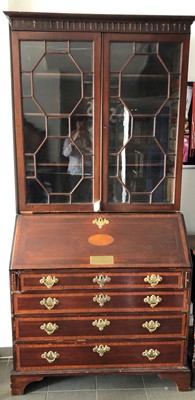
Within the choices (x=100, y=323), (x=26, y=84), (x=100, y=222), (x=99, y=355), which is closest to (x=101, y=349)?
(x=99, y=355)

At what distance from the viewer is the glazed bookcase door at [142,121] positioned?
1.74 metres

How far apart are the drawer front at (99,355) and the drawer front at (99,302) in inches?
7.6

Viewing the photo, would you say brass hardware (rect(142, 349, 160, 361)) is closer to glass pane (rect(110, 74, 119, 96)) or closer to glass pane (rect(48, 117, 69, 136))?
glass pane (rect(48, 117, 69, 136))

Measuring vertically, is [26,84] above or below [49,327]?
above

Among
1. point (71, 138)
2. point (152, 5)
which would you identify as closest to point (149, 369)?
point (71, 138)

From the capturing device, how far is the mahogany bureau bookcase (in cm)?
172

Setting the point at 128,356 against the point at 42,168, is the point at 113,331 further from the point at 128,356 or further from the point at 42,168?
the point at 42,168

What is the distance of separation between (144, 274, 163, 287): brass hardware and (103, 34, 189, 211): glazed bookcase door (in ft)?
1.20

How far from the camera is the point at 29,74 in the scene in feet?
5.69

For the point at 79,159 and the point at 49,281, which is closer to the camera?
the point at 49,281

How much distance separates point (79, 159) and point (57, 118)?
24cm

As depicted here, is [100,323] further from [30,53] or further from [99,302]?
[30,53]

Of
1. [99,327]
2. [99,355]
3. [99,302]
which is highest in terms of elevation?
[99,302]

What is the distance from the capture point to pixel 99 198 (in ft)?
6.10
